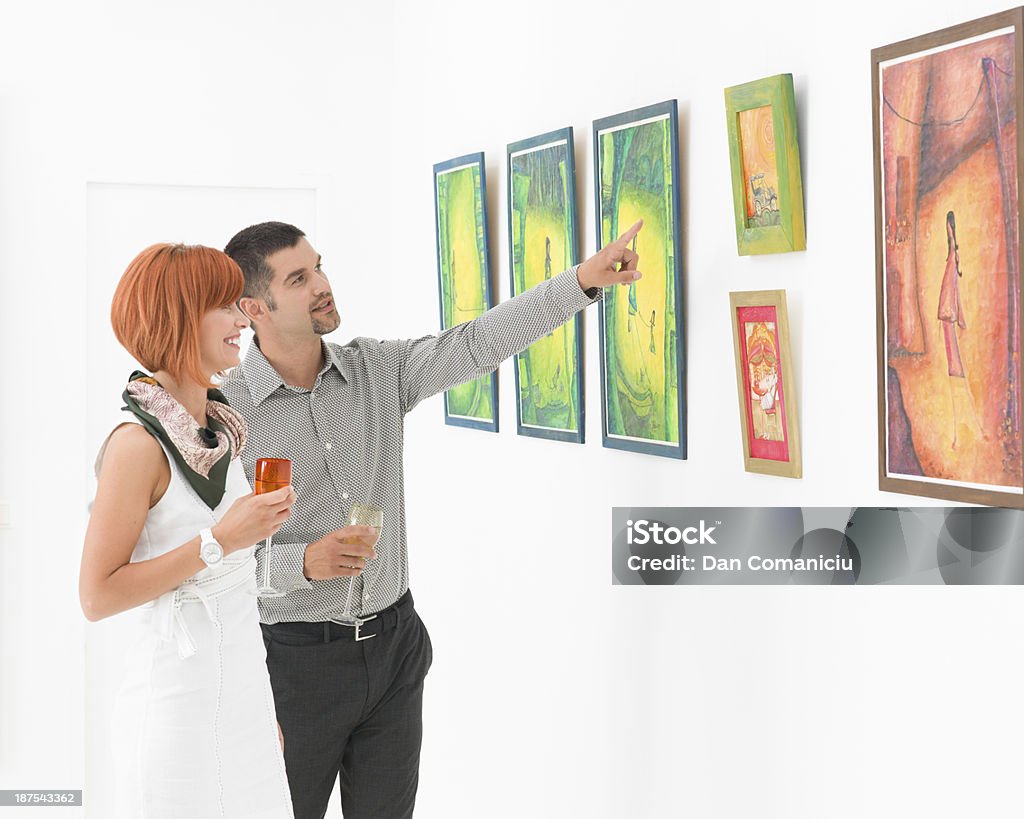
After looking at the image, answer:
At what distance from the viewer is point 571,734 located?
Answer: 276 centimetres

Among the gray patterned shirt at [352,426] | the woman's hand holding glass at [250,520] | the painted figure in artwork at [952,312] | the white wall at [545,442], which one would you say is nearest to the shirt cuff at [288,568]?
the gray patterned shirt at [352,426]

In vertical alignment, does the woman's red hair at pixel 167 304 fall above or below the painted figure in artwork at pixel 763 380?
above

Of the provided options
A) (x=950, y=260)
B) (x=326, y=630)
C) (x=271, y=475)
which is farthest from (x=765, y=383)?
(x=326, y=630)

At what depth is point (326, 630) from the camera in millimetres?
2463

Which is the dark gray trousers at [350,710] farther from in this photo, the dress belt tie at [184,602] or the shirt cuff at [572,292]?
the shirt cuff at [572,292]

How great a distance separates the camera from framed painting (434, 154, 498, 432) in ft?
10.3

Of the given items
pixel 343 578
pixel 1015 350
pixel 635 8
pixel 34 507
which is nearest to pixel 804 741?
pixel 1015 350

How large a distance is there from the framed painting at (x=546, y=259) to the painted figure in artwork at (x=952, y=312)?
1.13m

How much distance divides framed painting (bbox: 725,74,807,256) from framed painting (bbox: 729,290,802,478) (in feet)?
0.31

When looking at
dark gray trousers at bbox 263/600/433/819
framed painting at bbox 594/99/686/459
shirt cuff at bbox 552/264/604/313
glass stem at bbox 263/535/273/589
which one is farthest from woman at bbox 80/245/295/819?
framed painting at bbox 594/99/686/459

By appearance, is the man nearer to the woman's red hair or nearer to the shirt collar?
the shirt collar

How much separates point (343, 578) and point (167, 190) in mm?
2027

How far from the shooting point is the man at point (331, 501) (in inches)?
96.7

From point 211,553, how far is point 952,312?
1.16 metres
